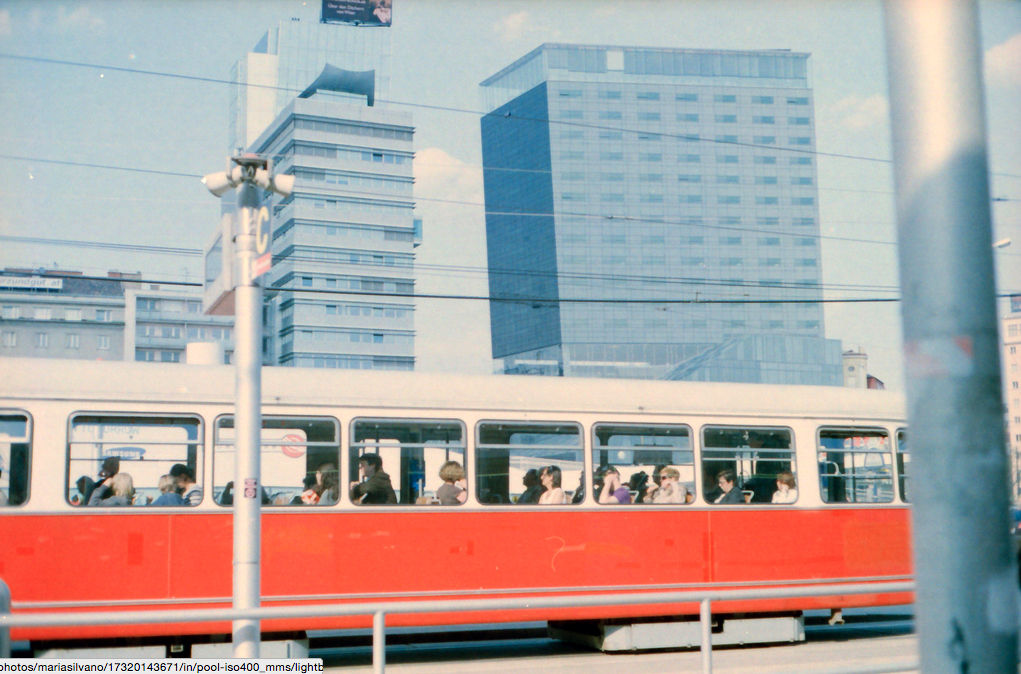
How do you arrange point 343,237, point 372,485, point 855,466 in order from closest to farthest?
point 372,485 → point 855,466 → point 343,237

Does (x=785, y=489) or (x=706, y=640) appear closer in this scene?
(x=706, y=640)

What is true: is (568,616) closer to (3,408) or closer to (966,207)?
(3,408)

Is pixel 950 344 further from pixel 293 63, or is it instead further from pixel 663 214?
pixel 293 63

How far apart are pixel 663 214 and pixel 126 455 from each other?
124m

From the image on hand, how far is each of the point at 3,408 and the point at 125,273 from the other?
11086cm

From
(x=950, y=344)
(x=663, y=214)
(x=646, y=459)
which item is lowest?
(x=646, y=459)

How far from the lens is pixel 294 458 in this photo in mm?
10398

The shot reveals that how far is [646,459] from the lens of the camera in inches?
457

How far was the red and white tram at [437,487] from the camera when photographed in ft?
31.9

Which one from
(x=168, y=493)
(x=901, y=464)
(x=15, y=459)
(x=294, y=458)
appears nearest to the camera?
(x=15, y=459)

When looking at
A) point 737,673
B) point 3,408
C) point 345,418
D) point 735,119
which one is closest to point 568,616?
point 737,673

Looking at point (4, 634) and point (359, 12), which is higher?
point (359, 12)

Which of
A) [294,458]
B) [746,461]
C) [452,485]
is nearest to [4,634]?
[294,458]

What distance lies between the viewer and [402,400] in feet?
35.5
